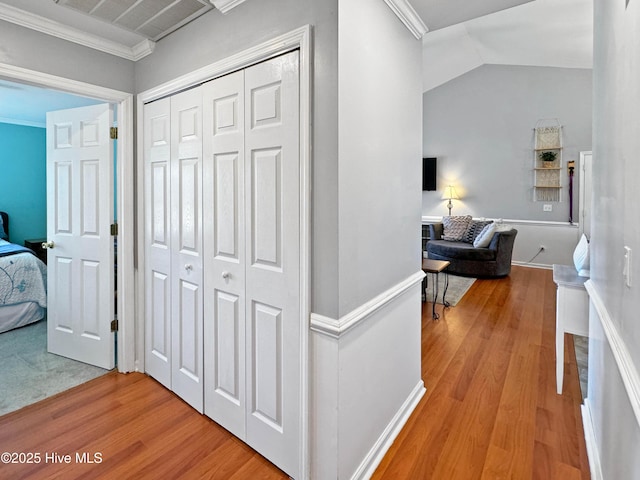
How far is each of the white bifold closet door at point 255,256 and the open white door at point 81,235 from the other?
1.07m

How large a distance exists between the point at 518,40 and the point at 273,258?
5655 mm

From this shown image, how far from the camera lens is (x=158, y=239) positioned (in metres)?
2.33

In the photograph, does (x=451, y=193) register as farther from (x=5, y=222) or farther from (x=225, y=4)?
(x=5, y=222)

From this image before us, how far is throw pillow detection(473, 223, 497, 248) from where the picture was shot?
5418mm

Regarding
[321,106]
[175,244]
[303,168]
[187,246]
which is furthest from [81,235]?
[321,106]

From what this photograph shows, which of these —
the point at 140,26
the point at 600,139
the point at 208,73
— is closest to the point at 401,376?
the point at 600,139

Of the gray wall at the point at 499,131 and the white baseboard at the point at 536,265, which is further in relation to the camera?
the white baseboard at the point at 536,265

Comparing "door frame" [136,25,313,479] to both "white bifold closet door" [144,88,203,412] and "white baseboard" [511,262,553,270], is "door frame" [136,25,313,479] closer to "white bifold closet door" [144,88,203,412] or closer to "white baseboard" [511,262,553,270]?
"white bifold closet door" [144,88,203,412]

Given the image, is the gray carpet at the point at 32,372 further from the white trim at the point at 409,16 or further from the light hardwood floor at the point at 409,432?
the white trim at the point at 409,16

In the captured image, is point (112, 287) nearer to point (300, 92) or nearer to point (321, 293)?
point (321, 293)

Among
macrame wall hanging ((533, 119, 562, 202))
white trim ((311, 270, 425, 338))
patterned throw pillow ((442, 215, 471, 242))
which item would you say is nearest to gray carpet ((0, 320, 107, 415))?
white trim ((311, 270, 425, 338))

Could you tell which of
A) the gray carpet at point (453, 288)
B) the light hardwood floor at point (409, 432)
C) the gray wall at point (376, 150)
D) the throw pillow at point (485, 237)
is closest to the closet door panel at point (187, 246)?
the light hardwood floor at point (409, 432)

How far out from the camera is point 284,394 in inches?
62.6

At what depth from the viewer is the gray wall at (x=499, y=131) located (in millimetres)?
5918
